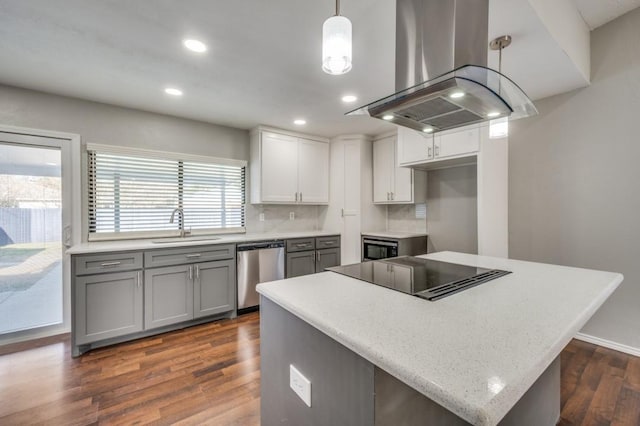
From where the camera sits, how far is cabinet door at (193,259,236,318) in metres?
2.98

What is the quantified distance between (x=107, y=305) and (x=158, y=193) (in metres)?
1.33

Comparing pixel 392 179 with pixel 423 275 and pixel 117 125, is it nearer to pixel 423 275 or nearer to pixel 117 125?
pixel 423 275

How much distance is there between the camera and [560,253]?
8.95 ft

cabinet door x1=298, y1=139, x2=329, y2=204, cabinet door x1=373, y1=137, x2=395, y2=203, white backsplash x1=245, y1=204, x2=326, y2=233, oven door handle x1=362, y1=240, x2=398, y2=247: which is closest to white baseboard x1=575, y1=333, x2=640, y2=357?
oven door handle x1=362, y1=240, x2=398, y2=247

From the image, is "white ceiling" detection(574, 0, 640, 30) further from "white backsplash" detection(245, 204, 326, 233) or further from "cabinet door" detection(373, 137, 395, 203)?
"white backsplash" detection(245, 204, 326, 233)

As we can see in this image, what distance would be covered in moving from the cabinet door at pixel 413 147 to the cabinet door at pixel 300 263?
5.58ft

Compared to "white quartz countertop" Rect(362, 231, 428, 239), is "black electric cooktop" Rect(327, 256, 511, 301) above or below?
below

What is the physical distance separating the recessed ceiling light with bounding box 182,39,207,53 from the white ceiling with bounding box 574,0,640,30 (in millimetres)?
2798

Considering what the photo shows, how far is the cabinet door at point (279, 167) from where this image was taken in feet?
12.4

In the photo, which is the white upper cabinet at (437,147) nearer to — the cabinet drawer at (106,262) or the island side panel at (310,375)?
the island side panel at (310,375)

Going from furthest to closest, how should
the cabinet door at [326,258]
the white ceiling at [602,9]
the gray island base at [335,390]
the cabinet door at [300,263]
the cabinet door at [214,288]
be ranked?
the cabinet door at [326,258] → the cabinet door at [300,263] → the cabinet door at [214,288] → the white ceiling at [602,9] → the gray island base at [335,390]

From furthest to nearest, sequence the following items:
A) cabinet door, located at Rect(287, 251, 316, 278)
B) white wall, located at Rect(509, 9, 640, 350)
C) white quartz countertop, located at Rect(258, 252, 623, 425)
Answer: cabinet door, located at Rect(287, 251, 316, 278), white wall, located at Rect(509, 9, 640, 350), white quartz countertop, located at Rect(258, 252, 623, 425)

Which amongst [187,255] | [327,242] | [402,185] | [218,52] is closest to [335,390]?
[218,52]

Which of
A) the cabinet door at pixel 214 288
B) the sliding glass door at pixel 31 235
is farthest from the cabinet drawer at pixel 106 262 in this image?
the sliding glass door at pixel 31 235
